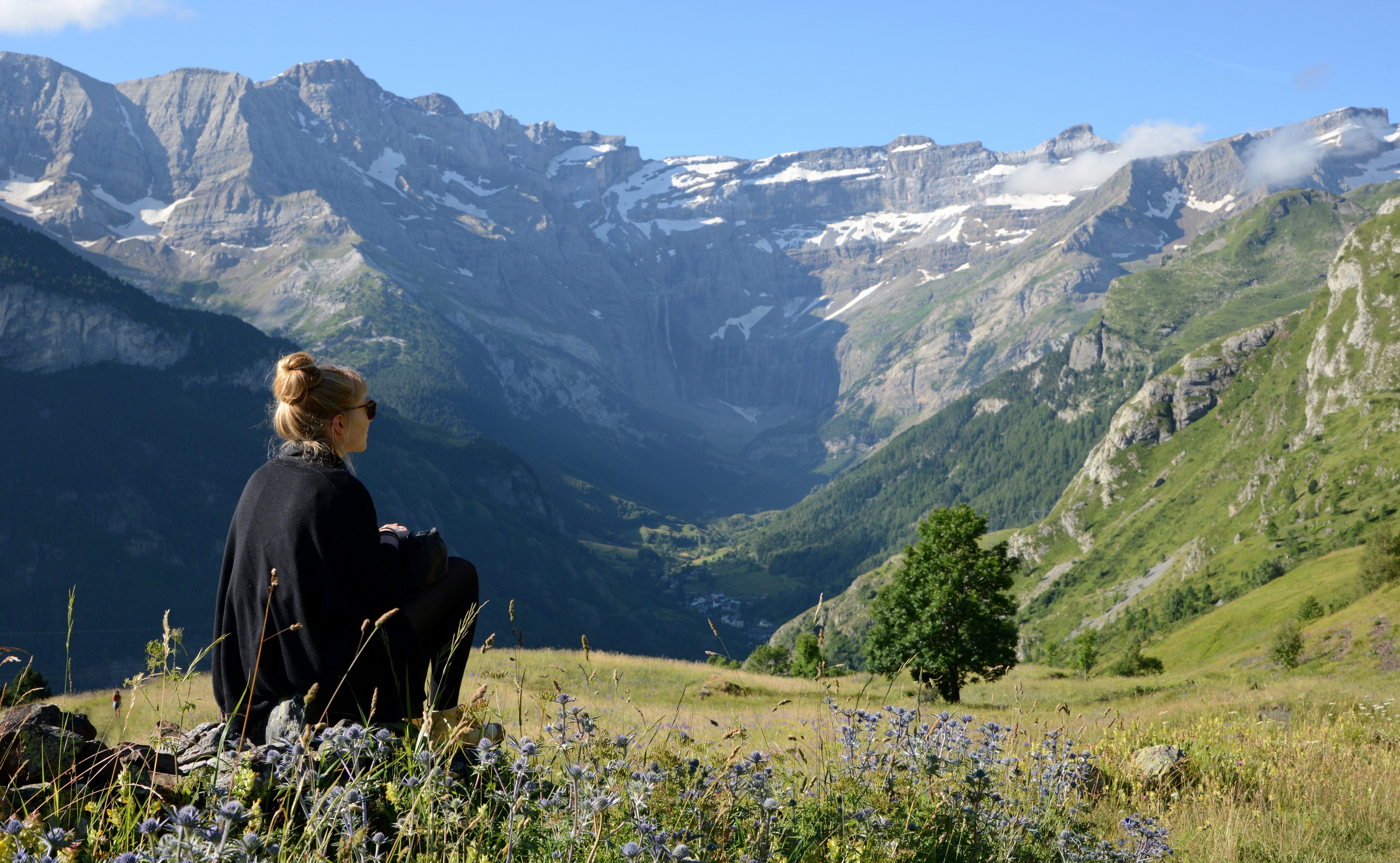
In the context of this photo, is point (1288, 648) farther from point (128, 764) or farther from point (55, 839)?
point (55, 839)

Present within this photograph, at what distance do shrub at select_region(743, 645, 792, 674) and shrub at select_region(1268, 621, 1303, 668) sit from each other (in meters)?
41.3

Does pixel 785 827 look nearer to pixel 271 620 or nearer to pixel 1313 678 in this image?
pixel 271 620

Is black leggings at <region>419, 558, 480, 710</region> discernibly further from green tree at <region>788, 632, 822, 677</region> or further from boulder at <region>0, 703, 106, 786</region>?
green tree at <region>788, 632, 822, 677</region>

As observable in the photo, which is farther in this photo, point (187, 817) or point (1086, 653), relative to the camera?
point (1086, 653)

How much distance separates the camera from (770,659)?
89375 mm

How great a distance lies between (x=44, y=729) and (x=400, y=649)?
7.00 ft

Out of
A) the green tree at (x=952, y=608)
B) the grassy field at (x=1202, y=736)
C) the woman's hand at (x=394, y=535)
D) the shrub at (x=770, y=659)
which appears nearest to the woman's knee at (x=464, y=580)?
the woman's hand at (x=394, y=535)

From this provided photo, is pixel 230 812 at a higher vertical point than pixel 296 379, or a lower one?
lower

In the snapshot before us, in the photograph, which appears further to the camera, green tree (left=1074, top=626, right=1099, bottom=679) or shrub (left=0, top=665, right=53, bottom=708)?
green tree (left=1074, top=626, right=1099, bottom=679)

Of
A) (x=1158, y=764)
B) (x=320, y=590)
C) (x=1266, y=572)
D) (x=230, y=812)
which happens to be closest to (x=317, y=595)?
(x=320, y=590)

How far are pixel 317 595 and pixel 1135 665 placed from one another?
71226 millimetres

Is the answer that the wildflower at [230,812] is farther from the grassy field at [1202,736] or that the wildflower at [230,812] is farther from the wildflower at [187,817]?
the grassy field at [1202,736]

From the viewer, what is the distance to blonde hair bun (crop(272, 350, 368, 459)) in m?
5.44

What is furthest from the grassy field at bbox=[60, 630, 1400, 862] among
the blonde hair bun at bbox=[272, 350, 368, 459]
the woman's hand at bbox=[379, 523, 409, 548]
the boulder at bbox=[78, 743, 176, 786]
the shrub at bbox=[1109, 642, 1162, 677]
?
the shrub at bbox=[1109, 642, 1162, 677]
